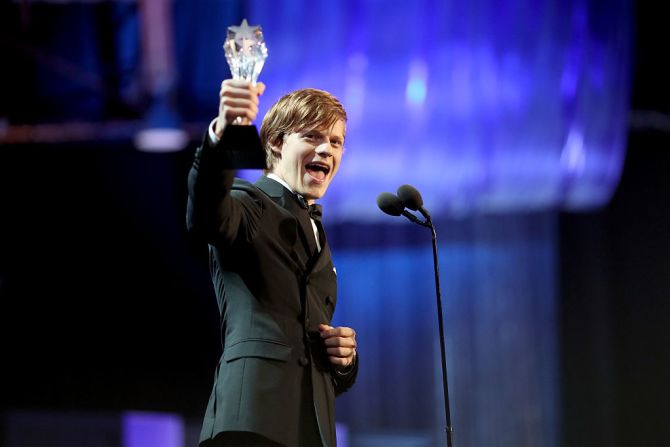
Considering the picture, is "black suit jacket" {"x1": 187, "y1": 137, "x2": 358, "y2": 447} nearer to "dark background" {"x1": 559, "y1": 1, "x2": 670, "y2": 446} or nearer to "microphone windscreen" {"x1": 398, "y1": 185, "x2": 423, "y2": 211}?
"microphone windscreen" {"x1": 398, "y1": 185, "x2": 423, "y2": 211}

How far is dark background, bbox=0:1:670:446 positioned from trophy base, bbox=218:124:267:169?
2917 millimetres

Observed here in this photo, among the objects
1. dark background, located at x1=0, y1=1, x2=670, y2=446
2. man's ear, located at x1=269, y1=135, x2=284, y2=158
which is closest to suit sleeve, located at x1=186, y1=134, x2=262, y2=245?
man's ear, located at x1=269, y1=135, x2=284, y2=158

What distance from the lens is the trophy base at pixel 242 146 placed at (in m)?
1.46

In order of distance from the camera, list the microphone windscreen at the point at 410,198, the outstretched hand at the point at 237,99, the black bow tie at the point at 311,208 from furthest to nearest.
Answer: the microphone windscreen at the point at 410,198 → the black bow tie at the point at 311,208 → the outstretched hand at the point at 237,99

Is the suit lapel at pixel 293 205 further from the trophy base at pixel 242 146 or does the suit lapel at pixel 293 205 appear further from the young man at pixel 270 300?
the trophy base at pixel 242 146

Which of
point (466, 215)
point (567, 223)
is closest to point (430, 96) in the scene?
point (466, 215)

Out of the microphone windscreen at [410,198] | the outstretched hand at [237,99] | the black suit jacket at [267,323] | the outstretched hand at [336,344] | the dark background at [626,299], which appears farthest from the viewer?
the dark background at [626,299]

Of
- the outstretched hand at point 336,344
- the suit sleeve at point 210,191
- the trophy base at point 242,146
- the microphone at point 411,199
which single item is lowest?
the outstretched hand at point 336,344

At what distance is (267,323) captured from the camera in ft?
5.46

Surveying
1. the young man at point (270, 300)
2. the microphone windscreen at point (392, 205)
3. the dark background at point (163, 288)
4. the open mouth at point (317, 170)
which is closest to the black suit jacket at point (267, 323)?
the young man at point (270, 300)

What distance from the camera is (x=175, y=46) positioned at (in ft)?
14.3

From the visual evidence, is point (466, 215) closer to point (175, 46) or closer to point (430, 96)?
point (430, 96)

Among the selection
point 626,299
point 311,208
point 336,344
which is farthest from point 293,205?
point 626,299

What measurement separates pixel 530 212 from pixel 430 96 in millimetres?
786
